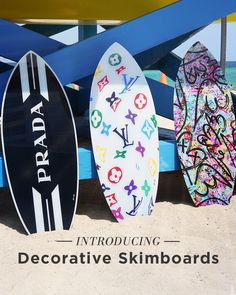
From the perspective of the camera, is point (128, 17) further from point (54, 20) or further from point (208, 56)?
point (208, 56)

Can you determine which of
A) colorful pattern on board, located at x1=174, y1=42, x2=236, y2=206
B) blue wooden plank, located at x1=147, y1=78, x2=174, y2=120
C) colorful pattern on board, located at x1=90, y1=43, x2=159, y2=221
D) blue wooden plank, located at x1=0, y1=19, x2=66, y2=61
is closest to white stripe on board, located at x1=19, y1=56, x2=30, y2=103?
blue wooden plank, located at x1=0, y1=19, x2=66, y2=61

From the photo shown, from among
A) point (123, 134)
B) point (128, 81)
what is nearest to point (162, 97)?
point (128, 81)

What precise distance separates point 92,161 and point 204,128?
866mm

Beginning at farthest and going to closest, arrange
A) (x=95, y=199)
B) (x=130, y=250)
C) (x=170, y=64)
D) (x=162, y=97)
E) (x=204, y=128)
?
(x=170, y=64) < (x=162, y=97) < (x=95, y=199) < (x=204, y=128) < (x=130, y=250)

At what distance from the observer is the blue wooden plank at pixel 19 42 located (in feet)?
9.15

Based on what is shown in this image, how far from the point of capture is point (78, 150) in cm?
279

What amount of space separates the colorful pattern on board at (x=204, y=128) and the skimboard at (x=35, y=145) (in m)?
0.88

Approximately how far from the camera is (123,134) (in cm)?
281

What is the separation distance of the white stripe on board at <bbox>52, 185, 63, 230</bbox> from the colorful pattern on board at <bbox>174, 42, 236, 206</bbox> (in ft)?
3.04

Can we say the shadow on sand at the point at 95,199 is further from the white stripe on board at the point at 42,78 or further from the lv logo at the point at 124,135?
the white stripe on board at the point at 42,78

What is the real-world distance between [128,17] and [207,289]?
3349mm

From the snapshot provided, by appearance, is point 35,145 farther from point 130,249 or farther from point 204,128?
point 204,128

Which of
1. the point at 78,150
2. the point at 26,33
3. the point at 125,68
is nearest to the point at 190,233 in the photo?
the point at 78,150

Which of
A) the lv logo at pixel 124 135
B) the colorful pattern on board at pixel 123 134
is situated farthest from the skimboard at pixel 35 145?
the lv logo at pixel 124 135
